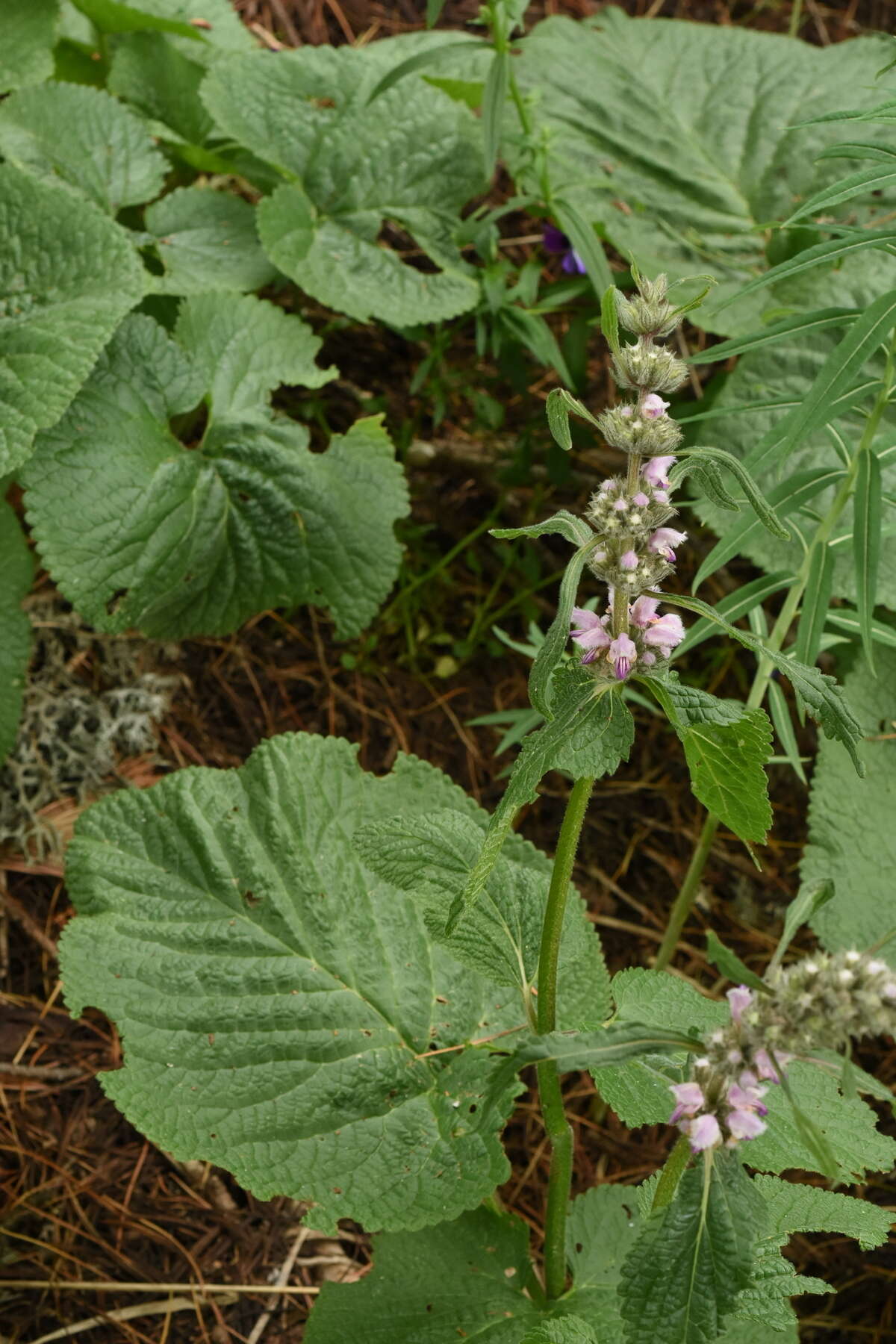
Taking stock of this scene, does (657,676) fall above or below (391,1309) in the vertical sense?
above

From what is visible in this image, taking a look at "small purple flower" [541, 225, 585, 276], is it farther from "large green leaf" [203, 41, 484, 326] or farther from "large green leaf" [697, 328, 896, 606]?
"large green leaf" [697, 328, 896, 606]

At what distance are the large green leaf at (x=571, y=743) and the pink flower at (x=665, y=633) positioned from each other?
66 mm

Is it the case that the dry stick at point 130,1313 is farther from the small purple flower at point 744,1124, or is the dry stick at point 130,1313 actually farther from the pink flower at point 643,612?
the pink flower at point 643,612

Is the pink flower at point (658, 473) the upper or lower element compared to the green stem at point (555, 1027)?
upper

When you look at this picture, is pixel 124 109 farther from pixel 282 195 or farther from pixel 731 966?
pixel 731 966

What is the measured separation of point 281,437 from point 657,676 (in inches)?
56.3

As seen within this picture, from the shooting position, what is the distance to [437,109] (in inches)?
105

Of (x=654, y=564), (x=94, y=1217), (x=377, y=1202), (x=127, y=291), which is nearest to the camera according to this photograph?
(x=654, y=564)

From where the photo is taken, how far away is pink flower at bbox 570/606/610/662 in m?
1.17

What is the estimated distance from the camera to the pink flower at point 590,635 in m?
1.17

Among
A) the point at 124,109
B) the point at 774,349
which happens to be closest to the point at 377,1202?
the point at 774,349

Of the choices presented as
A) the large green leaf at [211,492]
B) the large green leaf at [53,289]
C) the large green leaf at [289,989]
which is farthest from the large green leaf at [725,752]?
the large green leaf at [53,289]

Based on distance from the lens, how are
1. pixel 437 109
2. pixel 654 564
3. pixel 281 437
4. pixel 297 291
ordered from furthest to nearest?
pixel 297 291, pixel 437 109, pixel 281 437, pixel 654 564

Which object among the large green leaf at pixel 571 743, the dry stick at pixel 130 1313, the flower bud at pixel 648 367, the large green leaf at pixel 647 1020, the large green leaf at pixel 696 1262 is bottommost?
the dry stick at pixel 130 1313
